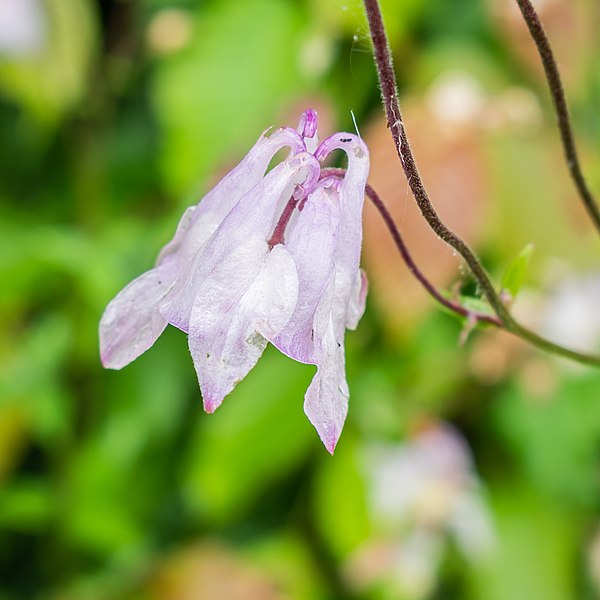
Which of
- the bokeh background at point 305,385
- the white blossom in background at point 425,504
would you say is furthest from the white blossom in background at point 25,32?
the white blossom in background at point 425,504

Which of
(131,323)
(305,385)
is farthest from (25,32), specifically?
(131,323)

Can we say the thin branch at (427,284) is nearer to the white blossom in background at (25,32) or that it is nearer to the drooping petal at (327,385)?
the drooping petal at (327,385)

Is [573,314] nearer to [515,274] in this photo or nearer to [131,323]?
[515,274]

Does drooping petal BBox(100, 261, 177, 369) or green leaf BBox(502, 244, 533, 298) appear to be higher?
drooping petal BBox(100, 261, 177, 369)

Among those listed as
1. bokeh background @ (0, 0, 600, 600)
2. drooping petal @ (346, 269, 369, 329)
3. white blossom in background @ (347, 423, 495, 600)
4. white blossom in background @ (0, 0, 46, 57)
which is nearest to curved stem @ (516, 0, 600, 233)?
drooping petal @ (346, 269, 369, 329)

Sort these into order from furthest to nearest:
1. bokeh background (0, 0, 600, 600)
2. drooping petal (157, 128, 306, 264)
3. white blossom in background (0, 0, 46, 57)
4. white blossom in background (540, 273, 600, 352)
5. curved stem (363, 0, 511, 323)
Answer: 1. white blossom in background (0, 0, 46, 57)
2. white blossom in background (540, 273, 600, 352)
3. bokeh background (0, 0, 600, 600)
4. drooping petal (157, 128, 306, 264)
5. curved stem (363, 0, 511, 323)

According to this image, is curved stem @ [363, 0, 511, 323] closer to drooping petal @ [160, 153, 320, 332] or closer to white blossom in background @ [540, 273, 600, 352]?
drooping petal @ [160, 153, 320, 332]

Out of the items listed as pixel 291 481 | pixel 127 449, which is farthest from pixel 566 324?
pixel 127 449
